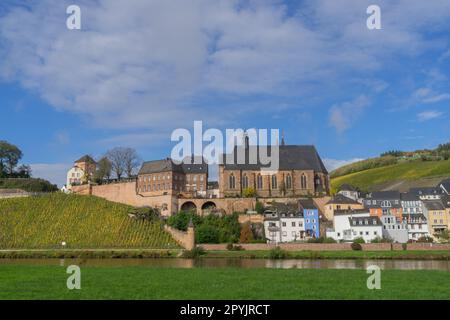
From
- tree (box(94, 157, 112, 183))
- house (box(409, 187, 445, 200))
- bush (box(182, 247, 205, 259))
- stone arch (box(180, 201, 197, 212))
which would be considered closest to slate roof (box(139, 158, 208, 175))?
stone arch (box(180, 201, 197, 212))

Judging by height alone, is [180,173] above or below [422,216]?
above

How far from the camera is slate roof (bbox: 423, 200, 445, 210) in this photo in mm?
62334

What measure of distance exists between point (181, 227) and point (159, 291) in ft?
148

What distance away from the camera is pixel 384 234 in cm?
5859

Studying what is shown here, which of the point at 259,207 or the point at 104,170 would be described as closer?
the point at 259,207

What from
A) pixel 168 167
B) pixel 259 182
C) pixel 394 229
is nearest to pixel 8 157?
pixel 168 167

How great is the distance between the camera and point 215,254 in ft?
160

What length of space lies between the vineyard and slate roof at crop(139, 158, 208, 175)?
31.8 ft

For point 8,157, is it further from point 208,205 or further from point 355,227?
point 355,227

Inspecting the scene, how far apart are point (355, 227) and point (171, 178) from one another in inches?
1217

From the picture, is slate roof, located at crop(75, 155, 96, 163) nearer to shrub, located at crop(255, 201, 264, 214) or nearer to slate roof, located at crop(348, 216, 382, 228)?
shrub, located at crop(255, 201, 264, 214)

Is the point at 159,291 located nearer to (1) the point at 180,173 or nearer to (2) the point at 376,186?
(1) the point at 180,173
